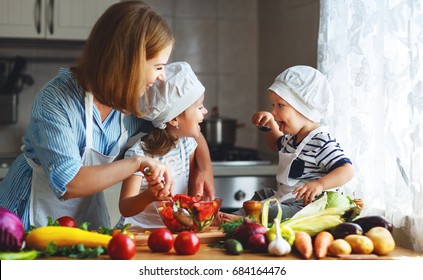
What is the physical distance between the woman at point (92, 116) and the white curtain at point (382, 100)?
0.63 metres

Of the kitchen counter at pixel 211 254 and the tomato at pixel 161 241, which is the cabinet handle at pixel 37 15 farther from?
the tomato at pixel 161 241

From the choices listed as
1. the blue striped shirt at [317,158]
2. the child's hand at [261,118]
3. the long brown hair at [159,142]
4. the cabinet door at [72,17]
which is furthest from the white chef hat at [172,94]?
the cabinet door at [72,17]

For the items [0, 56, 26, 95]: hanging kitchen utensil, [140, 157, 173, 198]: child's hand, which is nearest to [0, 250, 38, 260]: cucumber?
[140, 157, 173, 198]: child's hand

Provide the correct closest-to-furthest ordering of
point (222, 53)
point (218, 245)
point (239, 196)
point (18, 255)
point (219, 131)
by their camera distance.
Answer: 1. point (18, 255)
2. point (218, 245)
3. point (239, 196)
4. point (219, 131)
5. point (222, 53)

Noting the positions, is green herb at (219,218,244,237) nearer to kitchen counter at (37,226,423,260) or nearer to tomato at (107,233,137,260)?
kitchen counter at (37,226,423,260)

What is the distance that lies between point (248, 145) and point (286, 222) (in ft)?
7.17

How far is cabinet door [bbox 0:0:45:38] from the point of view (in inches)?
122

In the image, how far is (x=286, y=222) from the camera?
1.58m

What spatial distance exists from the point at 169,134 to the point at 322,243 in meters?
0.76

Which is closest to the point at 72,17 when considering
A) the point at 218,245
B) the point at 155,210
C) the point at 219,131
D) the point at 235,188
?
the point at 219,131

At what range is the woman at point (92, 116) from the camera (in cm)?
164

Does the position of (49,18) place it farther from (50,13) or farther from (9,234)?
(9,234)

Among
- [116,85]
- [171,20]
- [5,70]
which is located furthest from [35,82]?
[116,85]

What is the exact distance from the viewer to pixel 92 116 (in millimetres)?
1848
